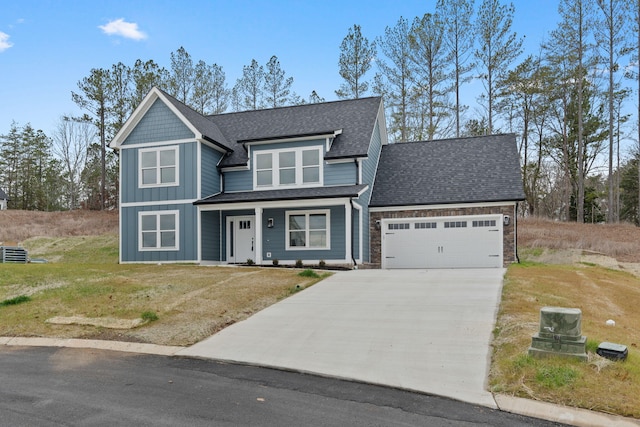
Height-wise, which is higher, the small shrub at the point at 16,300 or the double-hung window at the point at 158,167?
the double-hung window at the point at 158,167

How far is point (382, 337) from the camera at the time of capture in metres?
7.66

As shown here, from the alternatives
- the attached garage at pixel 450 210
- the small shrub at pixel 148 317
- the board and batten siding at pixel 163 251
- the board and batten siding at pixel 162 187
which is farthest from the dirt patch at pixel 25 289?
the attached garage at pixel 450 210

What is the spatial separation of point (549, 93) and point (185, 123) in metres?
25.9

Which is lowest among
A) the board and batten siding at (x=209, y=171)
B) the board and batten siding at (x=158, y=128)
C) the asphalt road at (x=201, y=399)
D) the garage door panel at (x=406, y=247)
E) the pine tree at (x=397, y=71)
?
the asphalt road at (x=201, y=399)

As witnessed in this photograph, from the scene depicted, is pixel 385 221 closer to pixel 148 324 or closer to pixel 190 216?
pixel 190 216

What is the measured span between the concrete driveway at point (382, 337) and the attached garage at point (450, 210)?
238 inches

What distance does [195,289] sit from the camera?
11.6 m

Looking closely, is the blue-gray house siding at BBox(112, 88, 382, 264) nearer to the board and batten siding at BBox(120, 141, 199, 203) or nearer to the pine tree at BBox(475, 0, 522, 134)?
the board and batten siding at BBox(120, 141, 199, 203)

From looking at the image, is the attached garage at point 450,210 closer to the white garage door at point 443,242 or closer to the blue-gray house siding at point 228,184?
the white garage door at point 443,242

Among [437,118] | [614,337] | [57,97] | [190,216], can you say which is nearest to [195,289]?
[190,216]

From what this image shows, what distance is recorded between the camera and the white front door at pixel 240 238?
1916 centimetres

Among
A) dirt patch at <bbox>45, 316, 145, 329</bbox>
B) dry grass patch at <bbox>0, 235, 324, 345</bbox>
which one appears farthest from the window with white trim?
dirt patch at <bbox>45, 316, 145, 329</bbox>

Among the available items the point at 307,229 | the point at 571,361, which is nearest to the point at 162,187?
the point at 307,229

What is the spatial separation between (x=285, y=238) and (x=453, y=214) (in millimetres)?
6741
